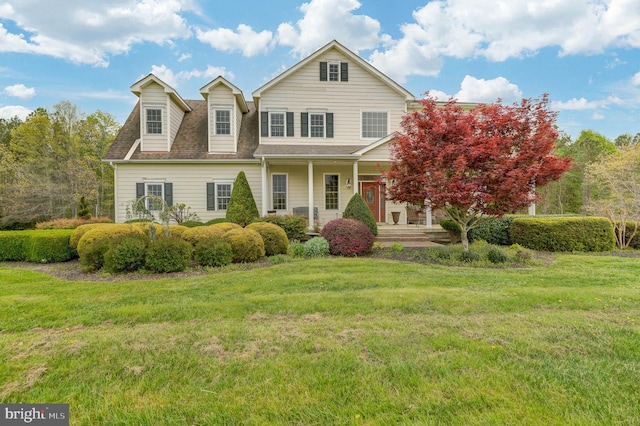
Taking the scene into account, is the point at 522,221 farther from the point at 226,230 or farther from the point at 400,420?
the point at 400,420

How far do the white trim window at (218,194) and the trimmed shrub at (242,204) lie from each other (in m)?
0.99

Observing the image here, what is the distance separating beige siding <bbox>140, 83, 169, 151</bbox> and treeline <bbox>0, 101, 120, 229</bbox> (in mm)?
4663

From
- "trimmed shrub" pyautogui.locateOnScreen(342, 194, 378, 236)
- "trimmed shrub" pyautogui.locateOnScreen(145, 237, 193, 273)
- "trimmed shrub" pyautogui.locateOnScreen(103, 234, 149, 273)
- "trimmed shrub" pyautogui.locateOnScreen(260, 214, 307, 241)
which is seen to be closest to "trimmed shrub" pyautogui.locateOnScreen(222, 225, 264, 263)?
"trimmed shrub" pyautogui.locateOnScreen(145, 237, 193, 273)

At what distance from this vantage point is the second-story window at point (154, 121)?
45.0 ft

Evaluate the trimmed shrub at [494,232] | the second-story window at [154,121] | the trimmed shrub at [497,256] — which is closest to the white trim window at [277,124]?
the second-story window at [154,121]

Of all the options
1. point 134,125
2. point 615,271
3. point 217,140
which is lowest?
point 615,271

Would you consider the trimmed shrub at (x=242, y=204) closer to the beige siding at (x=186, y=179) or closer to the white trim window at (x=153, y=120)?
the beige siding at (x=186, y=179)

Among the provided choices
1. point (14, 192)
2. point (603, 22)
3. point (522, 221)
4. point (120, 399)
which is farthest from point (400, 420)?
point (14, 192)

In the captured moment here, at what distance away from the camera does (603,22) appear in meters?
13.2

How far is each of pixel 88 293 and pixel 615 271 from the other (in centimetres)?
1117

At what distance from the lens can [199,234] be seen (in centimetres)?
834

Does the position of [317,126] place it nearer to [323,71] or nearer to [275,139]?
[275,139]

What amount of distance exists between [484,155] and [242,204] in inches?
359

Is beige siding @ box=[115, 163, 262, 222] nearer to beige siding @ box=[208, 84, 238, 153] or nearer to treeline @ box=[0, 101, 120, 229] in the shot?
beige siding @ box=[208, 84, 238, 153]
